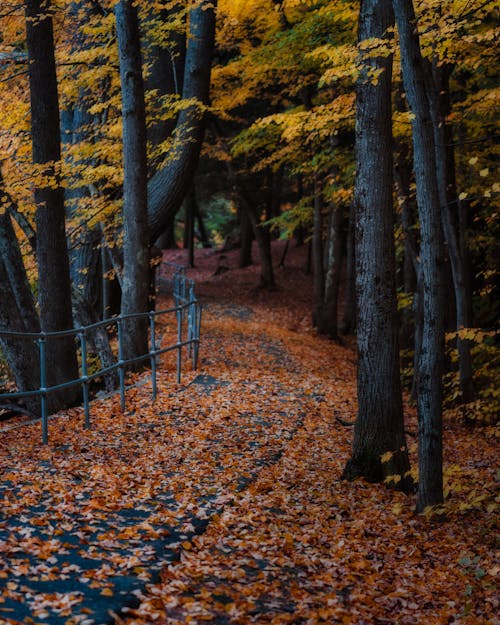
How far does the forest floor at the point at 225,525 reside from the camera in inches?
171

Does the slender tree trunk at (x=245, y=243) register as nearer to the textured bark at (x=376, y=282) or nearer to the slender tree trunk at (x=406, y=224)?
the slender tree trunk at (x=406, y=224)

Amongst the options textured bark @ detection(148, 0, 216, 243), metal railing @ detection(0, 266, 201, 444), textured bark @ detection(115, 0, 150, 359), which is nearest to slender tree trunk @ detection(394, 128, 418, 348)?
metal railing @ detection(0, 266, 201, 444)

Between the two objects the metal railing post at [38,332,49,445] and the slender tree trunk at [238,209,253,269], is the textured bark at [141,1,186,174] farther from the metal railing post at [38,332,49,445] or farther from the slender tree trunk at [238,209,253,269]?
the slender tree trunk at [238,209,253,269]

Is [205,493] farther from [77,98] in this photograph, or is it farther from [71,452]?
[77,98]

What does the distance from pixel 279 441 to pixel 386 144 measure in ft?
13.1

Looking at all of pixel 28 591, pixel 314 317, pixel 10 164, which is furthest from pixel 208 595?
pixel 314 317

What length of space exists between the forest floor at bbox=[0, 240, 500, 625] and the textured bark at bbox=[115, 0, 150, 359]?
1.62 m

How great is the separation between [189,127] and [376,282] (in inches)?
329

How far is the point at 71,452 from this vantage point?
23.6 ft

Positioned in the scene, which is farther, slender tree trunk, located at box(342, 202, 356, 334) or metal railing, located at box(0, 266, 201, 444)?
slender tree trunk, located at box(342, 202, 356, 334)

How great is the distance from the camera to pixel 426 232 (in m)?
5.75

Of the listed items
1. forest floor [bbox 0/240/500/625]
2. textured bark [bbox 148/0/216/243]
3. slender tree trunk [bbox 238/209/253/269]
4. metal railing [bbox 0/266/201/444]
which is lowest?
forest floor [bbox 0/240/500/625]

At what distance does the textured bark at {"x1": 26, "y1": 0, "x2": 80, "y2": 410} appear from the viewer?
9898 mm

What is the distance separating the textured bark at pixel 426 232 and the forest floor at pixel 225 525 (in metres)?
0.94
